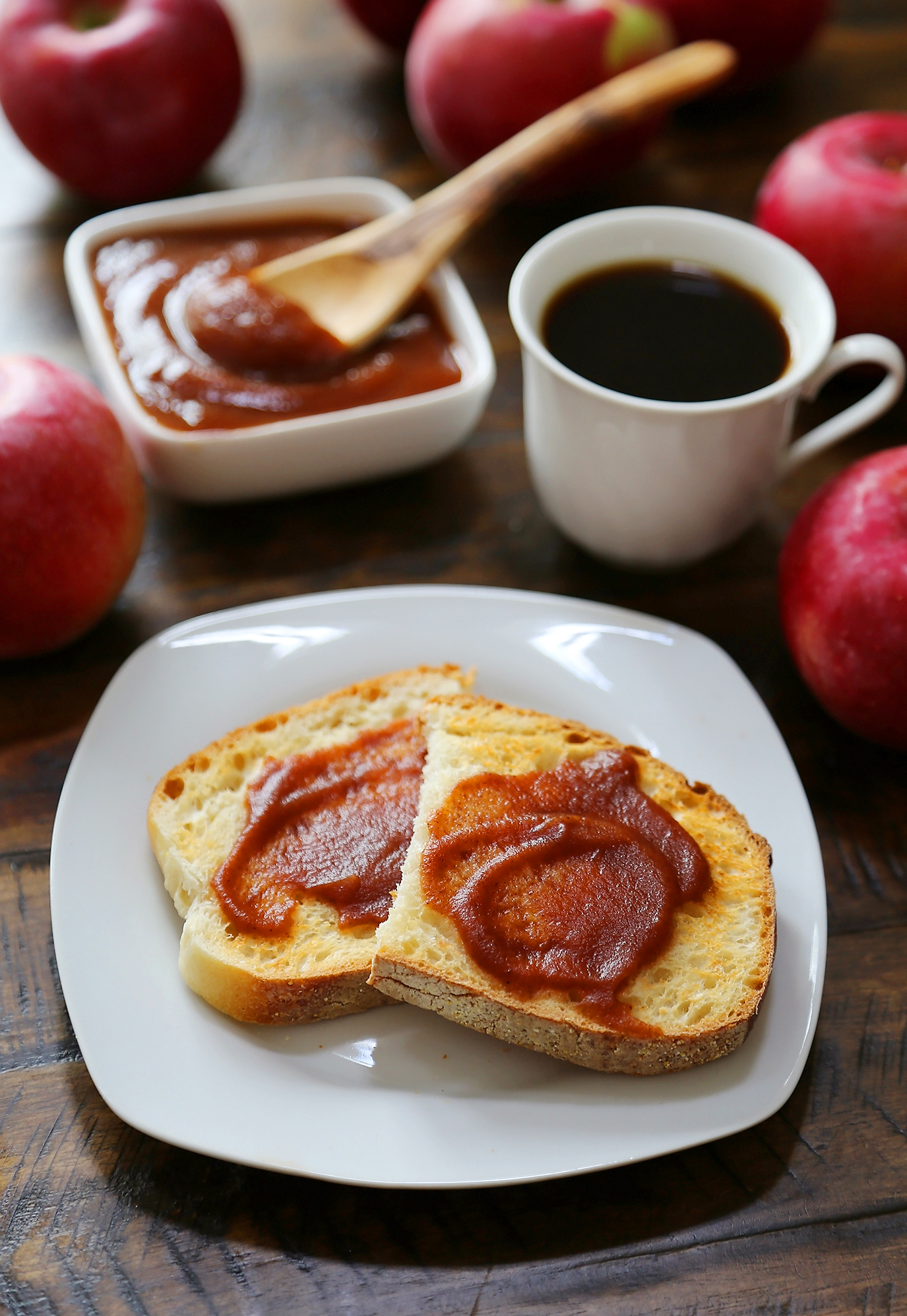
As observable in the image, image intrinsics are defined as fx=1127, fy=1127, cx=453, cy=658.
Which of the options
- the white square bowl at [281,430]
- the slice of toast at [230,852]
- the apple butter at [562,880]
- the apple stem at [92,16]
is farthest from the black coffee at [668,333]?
the apple stem at [92,16]

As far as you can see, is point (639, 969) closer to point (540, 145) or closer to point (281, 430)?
point (281, 430)

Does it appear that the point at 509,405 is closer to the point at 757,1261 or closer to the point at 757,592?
the point at 757,592

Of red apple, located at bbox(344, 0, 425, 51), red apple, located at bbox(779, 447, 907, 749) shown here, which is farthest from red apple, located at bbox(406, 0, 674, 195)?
red apple, located at bbox(779, 447, 907, 749)

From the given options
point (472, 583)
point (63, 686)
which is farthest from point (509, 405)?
point (63, 686)

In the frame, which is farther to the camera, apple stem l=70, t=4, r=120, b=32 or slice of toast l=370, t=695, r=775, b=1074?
apple stem l=70, t=4, r=120, b=32

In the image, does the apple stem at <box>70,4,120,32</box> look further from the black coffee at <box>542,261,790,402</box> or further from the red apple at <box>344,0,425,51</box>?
the black coffee at <box>542,261,790,402</box>

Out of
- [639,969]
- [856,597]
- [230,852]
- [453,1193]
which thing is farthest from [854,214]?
[453,1193]

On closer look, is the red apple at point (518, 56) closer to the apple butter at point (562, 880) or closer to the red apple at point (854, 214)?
the red apple at point (854, 214)

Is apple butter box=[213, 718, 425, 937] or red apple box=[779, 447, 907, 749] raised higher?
red apple box=[779, 447, 907, 749]
